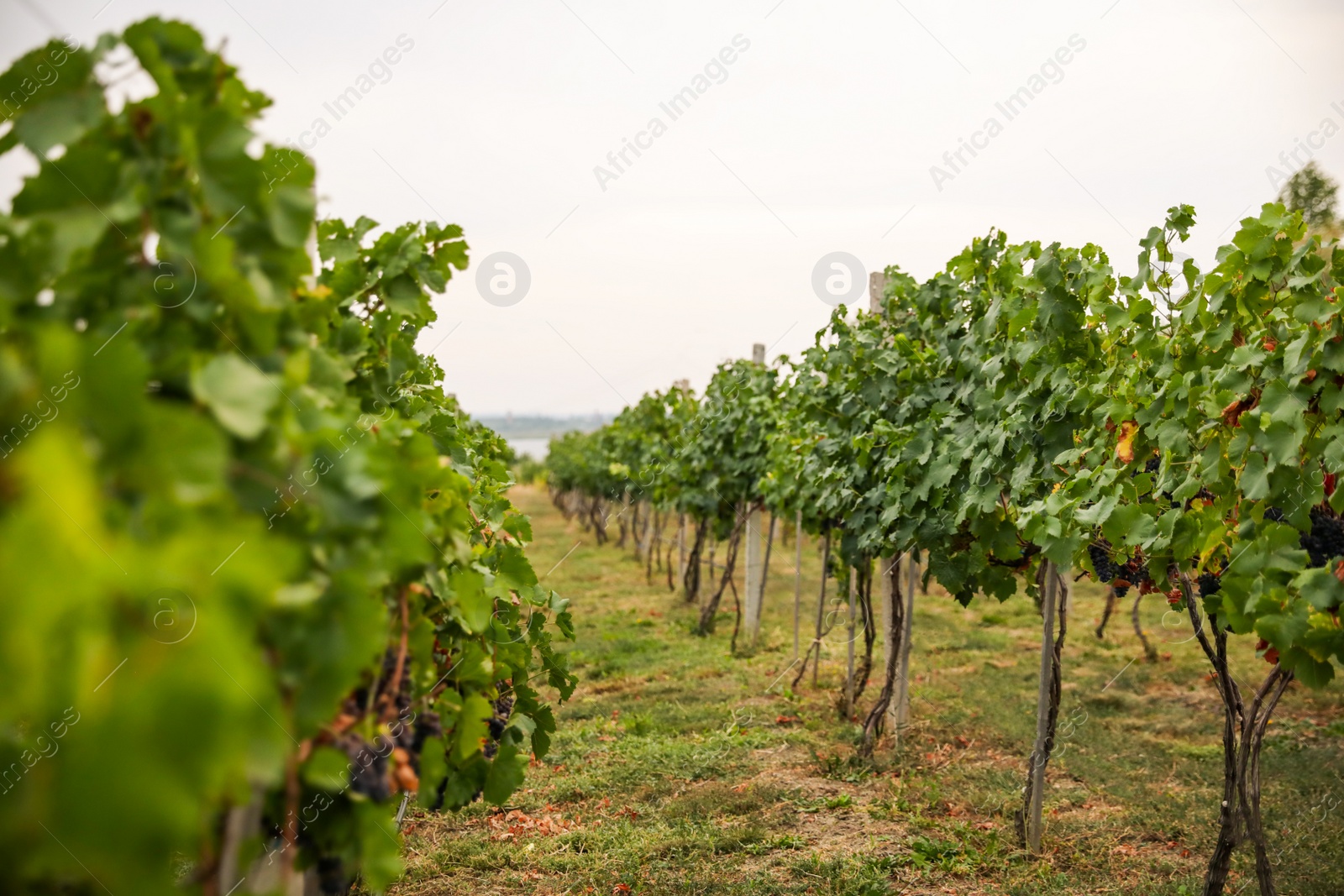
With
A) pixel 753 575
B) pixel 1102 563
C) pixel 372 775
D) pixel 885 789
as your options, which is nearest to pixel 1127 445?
pixel 1102 563

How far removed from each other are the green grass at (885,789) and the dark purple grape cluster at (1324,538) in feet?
2.89

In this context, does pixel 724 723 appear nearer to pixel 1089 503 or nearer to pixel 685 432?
pixel 1089 503

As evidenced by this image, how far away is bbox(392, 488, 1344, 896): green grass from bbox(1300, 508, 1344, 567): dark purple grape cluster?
2.89ft

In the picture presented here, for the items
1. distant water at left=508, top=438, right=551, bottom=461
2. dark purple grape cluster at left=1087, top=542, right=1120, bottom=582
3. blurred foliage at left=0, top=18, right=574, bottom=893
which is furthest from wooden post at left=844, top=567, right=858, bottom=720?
distant water at left=508, top=438, right=551, bottom=461

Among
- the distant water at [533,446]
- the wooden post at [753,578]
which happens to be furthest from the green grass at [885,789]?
the distant water at [533,446]

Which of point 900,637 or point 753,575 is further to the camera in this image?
point 753,575

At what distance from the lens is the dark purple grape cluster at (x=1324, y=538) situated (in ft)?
10.6

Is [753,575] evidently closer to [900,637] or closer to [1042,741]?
[900,637]

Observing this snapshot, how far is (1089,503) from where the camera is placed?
3.49 metres

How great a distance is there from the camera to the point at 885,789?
17.1 ft

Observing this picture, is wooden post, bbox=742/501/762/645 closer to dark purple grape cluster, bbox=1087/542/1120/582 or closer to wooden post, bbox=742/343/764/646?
wooden post, bbox=742/343/764/646

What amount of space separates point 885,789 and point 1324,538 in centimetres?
277

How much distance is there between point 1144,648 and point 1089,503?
6.09 m

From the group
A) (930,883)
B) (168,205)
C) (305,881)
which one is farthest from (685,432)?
(168,205)
